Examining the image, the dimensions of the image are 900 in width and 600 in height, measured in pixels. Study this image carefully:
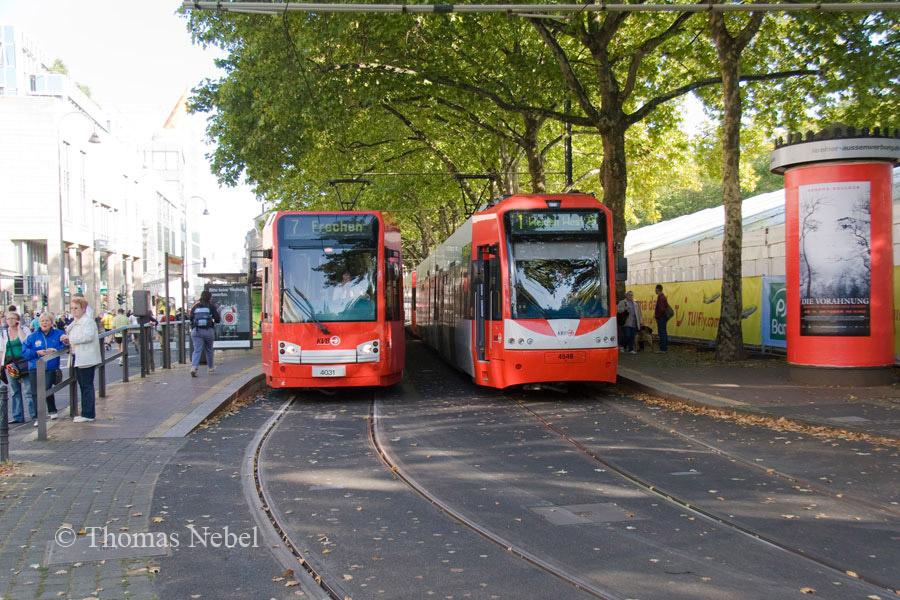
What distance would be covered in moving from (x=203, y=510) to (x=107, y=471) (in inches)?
78.7

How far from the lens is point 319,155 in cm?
3139

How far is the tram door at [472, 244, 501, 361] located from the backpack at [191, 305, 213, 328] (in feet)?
20.3

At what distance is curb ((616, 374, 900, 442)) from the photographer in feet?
33.1

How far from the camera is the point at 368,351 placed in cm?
1445

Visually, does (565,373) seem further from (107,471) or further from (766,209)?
(766,209)

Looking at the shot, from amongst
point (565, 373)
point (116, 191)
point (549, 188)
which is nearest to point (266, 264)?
point (565, 373)

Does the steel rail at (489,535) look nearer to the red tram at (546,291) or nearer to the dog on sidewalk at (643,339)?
the red tram at (546,291)

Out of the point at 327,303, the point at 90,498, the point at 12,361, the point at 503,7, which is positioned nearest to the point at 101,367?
the point at 12,361

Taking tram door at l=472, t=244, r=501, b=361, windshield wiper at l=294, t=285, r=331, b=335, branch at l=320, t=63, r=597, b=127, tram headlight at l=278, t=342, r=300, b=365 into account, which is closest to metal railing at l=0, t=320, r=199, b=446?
tram headlight at l=278, t=342, r=300, b=365

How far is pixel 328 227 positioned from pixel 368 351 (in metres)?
2.21

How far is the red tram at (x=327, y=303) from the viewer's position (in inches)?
566

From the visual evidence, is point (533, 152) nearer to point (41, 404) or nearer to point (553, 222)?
point (553, 222)

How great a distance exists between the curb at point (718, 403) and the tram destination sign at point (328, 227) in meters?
5.32

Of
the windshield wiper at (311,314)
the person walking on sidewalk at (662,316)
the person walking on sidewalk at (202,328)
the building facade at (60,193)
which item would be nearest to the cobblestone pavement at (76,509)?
the windshield wiper at (311,314)
